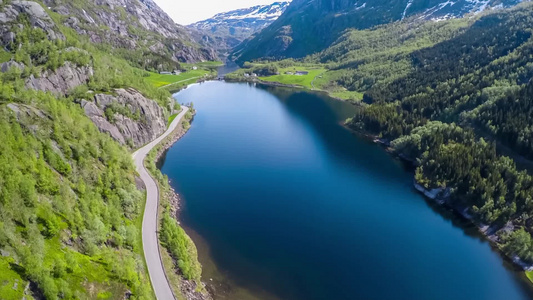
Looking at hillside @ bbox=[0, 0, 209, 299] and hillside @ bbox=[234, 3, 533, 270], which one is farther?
hillside @ bbox=[234, 3, 533, 270]

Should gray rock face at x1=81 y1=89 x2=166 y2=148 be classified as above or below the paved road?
above

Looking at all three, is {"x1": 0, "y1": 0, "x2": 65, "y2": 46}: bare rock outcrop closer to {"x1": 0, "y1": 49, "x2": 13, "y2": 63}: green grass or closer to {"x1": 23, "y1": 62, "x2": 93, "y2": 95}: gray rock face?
{"x1": 0, "y1": 49, "x2": 13, "y2": 63}: green grass

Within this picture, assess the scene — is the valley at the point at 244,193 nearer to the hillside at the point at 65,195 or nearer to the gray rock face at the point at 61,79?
the hillside at the point at 65,195

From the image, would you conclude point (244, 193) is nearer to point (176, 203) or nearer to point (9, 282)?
point (176, 203)

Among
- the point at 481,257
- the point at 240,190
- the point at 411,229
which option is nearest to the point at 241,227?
the point at 240,190

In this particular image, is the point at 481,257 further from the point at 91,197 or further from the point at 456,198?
the point at 91,197

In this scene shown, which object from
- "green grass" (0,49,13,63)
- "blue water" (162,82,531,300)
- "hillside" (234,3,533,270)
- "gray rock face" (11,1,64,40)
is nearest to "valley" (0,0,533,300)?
"blue water" (162,82,531,300)
